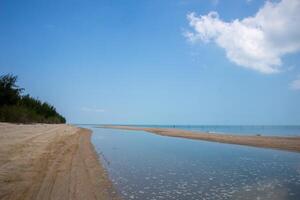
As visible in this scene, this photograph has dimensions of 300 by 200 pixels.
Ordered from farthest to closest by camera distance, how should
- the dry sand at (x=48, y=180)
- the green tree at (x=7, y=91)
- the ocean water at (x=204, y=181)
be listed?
1. the green tree at (x=7, y=91)
2. the ocean water at (x=204, y=181)
3. the dry sand at (x=48, y=180)

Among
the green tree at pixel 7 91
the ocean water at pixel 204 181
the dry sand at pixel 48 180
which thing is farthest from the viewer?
the green tree at pixel 7 91

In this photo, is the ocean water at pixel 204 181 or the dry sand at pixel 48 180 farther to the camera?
the ocean water at pixel 204 181

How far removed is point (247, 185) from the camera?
1284 cm

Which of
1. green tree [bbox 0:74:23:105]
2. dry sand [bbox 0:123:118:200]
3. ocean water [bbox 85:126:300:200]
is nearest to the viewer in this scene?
dry sand [bbox 0:123:118:200]

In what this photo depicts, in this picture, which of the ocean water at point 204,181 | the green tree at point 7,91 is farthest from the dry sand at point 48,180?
the green tree at point 7,91

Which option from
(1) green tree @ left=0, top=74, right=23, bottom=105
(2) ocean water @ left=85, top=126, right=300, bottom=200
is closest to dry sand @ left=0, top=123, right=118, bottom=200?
(2) ocean water @ left=85, top=126, right=300, bottom=200

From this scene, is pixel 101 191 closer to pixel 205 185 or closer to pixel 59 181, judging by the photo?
pixel 59 181

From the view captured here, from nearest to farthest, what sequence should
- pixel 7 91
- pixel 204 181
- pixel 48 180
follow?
pixel 48 180
pixel 204 181
pixel 7 91

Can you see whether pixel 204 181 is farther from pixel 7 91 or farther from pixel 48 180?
pixel 7 91

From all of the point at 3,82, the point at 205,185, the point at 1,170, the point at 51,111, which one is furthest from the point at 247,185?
the point at 51,111

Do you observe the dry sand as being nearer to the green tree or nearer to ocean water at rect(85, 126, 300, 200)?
ocean water at rect(85, 126, 300, 200)

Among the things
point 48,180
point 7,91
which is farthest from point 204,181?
point 7,91

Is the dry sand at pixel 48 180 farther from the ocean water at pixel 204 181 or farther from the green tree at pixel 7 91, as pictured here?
the green tree at pixel 7 91

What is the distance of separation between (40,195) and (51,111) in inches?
4399
